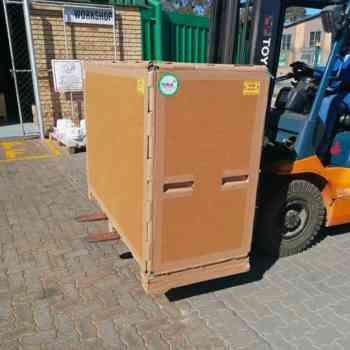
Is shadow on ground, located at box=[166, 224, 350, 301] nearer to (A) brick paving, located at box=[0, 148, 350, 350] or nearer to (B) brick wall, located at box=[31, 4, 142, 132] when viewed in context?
(A) brick paving, located at box=[0, 148, 350, 350]

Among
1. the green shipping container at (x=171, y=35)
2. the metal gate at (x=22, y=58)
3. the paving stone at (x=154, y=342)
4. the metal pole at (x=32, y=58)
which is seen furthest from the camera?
the metal gate at (x=22, y=58)

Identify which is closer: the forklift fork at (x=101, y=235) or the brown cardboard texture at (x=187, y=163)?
the brown cardboard texture at (x=187, y=163)

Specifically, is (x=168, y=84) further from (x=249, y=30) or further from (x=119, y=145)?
(x=249, y=30)

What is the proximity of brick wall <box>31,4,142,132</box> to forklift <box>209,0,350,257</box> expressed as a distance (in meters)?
6.07

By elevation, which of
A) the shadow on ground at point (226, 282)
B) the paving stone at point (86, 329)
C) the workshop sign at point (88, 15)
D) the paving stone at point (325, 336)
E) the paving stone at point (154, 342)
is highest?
the workshop sign at point (88, 15)

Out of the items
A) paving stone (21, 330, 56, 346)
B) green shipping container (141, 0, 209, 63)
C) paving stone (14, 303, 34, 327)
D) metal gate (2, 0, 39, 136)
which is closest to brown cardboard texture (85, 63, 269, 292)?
paving stone (21, 330, 56, 346)

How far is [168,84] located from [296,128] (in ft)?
6.76

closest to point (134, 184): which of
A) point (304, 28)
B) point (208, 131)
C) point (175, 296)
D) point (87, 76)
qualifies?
point (208, 131)

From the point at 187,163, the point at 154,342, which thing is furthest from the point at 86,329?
the point at 187,163

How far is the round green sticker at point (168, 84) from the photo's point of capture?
2.57 m

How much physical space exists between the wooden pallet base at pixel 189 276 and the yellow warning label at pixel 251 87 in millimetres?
1462

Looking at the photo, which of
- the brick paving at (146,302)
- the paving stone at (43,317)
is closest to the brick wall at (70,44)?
the brick paving at (146,302)

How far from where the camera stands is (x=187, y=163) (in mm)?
2871

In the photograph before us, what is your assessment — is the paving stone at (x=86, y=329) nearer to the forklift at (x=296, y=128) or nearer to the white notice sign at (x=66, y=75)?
the forklift at (x=296, y=128)
